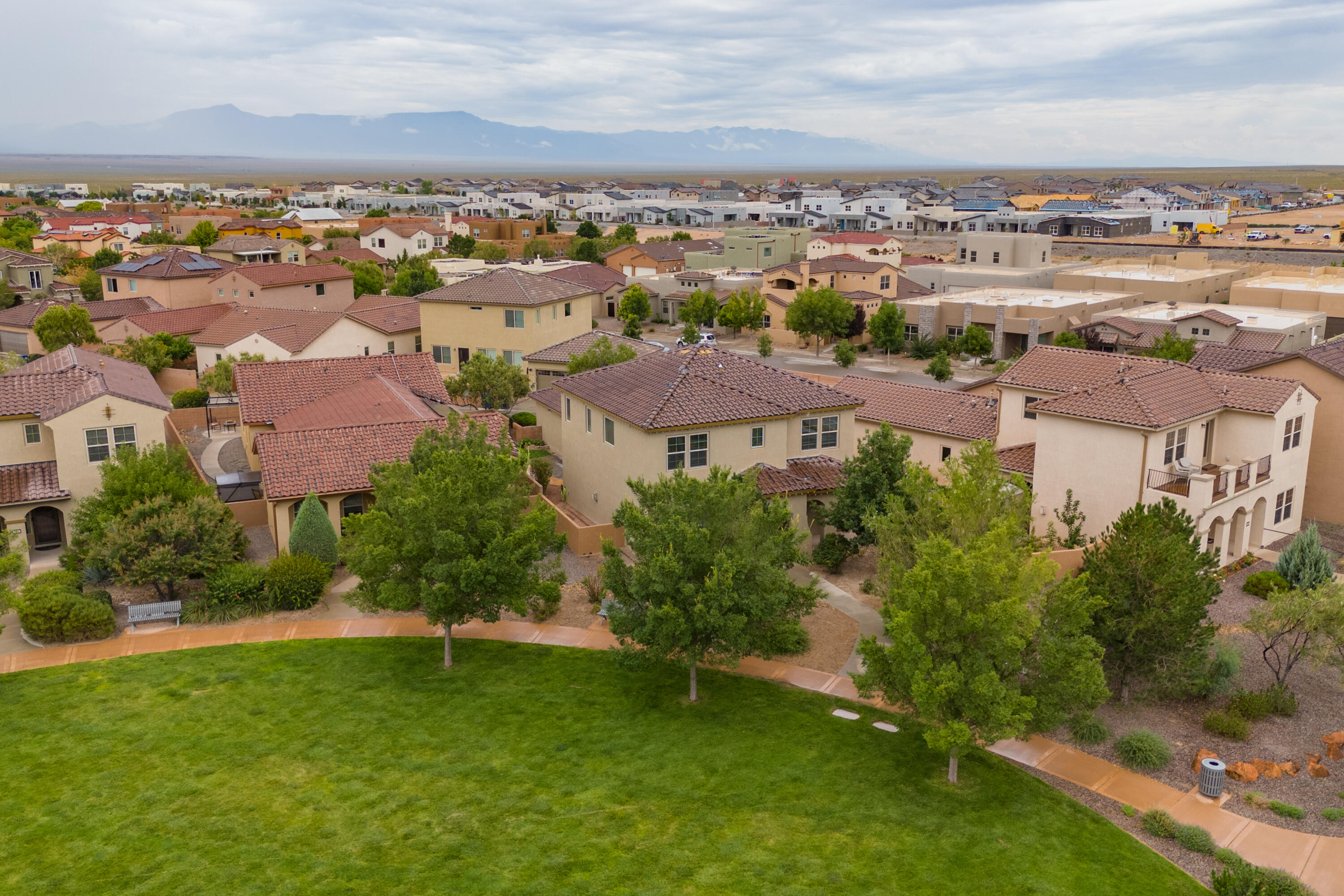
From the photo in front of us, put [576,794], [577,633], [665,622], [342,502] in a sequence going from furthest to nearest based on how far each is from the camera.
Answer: [342,502] < [577,633] < [665,622] < [576,794]

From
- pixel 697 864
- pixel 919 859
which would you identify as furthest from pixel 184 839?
pixel 919 859

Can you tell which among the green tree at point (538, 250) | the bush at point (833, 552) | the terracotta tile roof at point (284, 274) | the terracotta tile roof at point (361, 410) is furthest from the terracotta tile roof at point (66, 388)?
the green tree at point (538, 250)

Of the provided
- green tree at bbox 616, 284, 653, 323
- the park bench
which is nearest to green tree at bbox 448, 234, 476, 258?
green tree at bbox 616, 284, 653, 323

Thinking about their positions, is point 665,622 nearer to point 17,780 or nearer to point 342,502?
point 17,780

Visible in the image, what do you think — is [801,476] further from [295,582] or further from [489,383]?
[489,383]

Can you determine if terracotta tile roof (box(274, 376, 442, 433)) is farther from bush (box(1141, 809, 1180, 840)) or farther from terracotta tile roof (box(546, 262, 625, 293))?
terracotta tile roof (box(546, 262, 625, 293))

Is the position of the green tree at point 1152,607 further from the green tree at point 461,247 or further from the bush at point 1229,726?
the green tree at point 461,247
